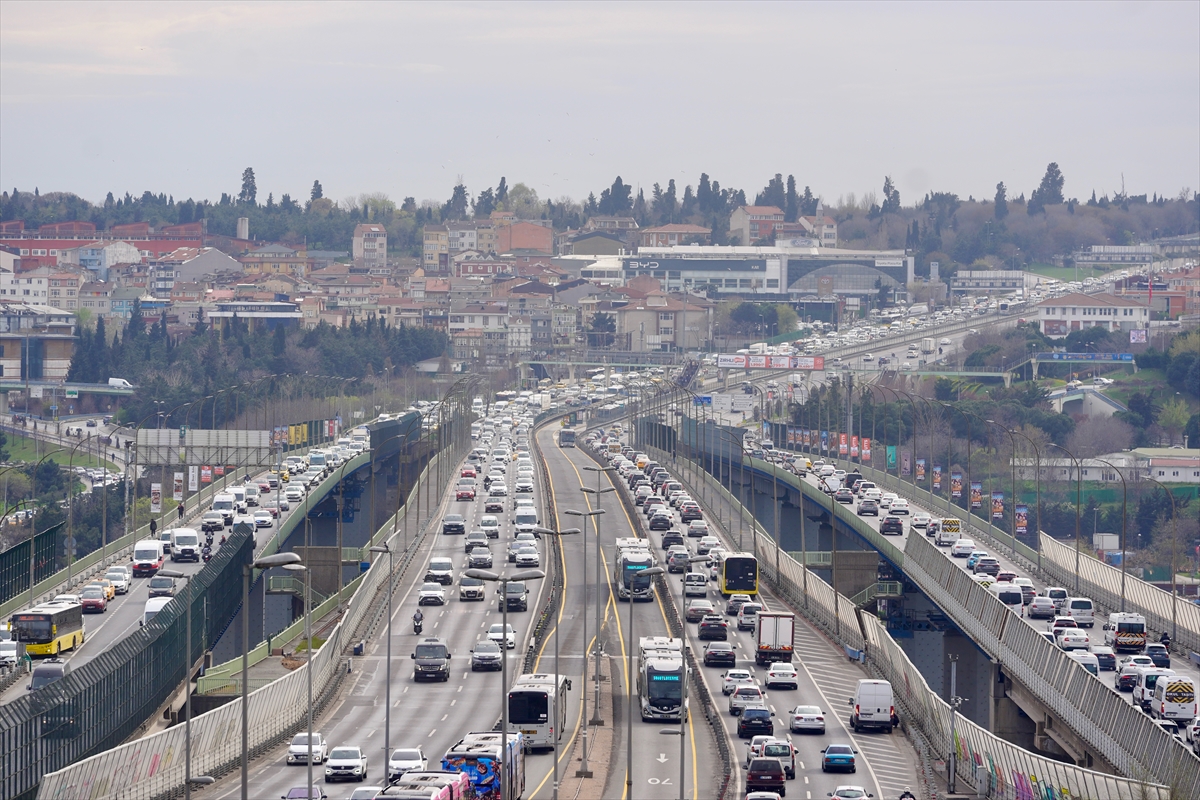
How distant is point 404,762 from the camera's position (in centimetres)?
4275

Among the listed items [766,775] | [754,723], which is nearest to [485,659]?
[754,723]

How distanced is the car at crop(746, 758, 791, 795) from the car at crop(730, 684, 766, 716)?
11.7m

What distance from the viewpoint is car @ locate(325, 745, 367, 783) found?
43.7 metres

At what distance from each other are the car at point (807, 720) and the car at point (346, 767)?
12.1 metres

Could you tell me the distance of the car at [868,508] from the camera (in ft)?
364

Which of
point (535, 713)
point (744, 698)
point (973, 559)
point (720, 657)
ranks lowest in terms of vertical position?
point (720, 657)

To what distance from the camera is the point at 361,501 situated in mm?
149000

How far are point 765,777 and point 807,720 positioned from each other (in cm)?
961

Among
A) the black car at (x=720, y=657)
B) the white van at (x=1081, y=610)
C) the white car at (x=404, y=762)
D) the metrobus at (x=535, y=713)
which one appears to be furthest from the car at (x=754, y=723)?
the white van at (x=1081, y=610)

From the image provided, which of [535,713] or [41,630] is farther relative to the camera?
[41,630]

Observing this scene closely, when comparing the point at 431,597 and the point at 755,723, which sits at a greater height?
the point at 755,723

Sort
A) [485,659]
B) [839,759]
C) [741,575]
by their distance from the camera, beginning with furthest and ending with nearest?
[741,575] → [485,659] → [839,759]

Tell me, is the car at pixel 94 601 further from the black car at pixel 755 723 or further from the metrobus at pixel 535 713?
the black car at pixel 755 723

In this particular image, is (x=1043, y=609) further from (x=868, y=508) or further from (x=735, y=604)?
(x=868, y=508)
